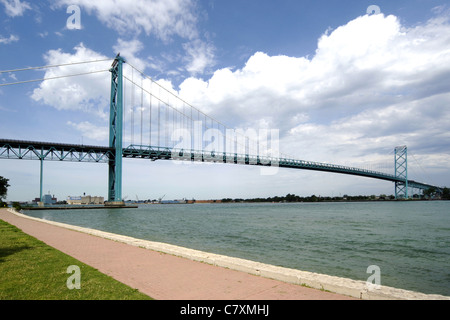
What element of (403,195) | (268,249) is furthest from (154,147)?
(403,195)

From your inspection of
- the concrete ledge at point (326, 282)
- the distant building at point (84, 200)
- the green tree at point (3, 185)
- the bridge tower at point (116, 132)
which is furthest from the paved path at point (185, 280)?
the distant building at point (84, 200)

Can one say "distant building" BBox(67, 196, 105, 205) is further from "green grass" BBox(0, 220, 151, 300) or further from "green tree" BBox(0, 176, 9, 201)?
"green grass" BBox(0, 220, 151, 300)

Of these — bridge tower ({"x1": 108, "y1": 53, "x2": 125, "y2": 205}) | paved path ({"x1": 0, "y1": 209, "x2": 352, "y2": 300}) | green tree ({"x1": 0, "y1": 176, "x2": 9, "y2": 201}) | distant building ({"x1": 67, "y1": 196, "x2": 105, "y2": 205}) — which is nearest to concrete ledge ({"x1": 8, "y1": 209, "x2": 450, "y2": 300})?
paved path ({"x1": 0, "y1": 209, "x2": 352, "y2": 300})

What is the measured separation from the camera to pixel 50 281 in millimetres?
5418

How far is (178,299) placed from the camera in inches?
179

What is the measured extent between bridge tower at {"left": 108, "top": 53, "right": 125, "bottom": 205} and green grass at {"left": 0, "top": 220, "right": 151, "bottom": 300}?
49.4 metres

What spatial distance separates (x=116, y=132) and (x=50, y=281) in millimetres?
55035

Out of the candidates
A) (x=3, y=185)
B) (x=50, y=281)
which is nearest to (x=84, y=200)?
(x=3, y=185)

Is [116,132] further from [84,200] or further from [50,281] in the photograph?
[84,200]

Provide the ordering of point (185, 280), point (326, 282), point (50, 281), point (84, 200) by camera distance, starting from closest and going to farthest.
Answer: point (326, 282)
point (50, 281)
point (185, 280)
point (84, 200)

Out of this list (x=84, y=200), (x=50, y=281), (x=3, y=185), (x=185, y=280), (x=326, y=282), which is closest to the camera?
(x=326, y=282)

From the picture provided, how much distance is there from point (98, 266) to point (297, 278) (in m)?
4.47

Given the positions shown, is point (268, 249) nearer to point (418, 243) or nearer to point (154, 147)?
point (418, 243)
